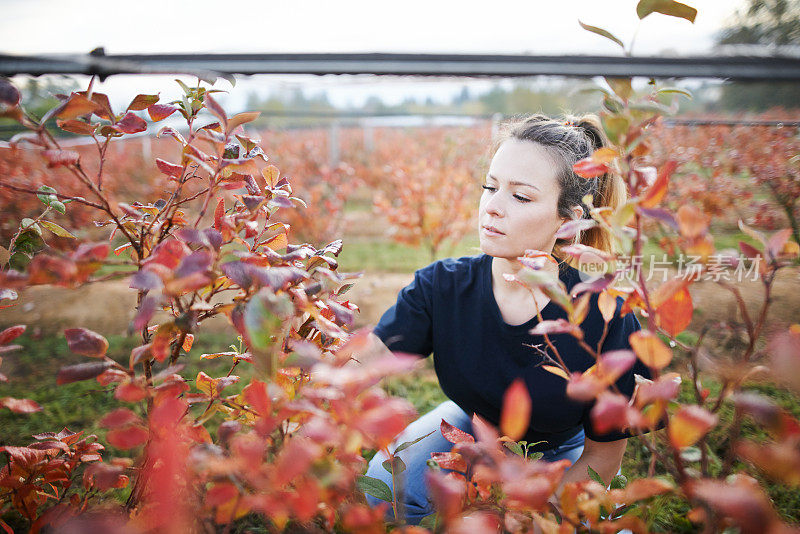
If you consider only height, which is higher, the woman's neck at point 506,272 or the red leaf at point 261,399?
the red leaf at point 261,399

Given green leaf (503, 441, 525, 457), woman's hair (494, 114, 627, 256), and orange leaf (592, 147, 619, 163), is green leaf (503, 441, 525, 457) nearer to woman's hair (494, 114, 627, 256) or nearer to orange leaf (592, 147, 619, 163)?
orange leaf (592, 147, 619, 163)

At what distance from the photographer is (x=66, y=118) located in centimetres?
76

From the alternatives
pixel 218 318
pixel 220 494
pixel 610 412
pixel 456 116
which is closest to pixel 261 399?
pixel 220 494

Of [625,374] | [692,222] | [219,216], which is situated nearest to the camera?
[692,222]

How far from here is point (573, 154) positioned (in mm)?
1424

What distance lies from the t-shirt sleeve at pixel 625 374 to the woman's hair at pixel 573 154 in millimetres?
267

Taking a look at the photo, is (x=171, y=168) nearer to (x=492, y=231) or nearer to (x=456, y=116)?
(x=492, y=231)

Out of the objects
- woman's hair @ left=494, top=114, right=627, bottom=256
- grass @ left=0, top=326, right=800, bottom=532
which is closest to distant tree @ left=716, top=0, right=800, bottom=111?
grass @ left=0, top=326, right=800, bottom=532

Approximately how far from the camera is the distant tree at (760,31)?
17078 mm

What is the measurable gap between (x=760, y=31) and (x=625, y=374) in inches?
1008

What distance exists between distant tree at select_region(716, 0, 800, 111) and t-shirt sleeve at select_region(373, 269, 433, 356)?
64.8 ft

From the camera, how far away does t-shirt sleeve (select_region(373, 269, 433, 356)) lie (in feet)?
5.07

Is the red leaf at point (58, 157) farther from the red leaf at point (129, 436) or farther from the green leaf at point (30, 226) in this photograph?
the red leaf at point (129, 436)

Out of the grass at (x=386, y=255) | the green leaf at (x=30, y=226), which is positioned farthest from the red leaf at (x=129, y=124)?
the grass at (x=386, y=255)
